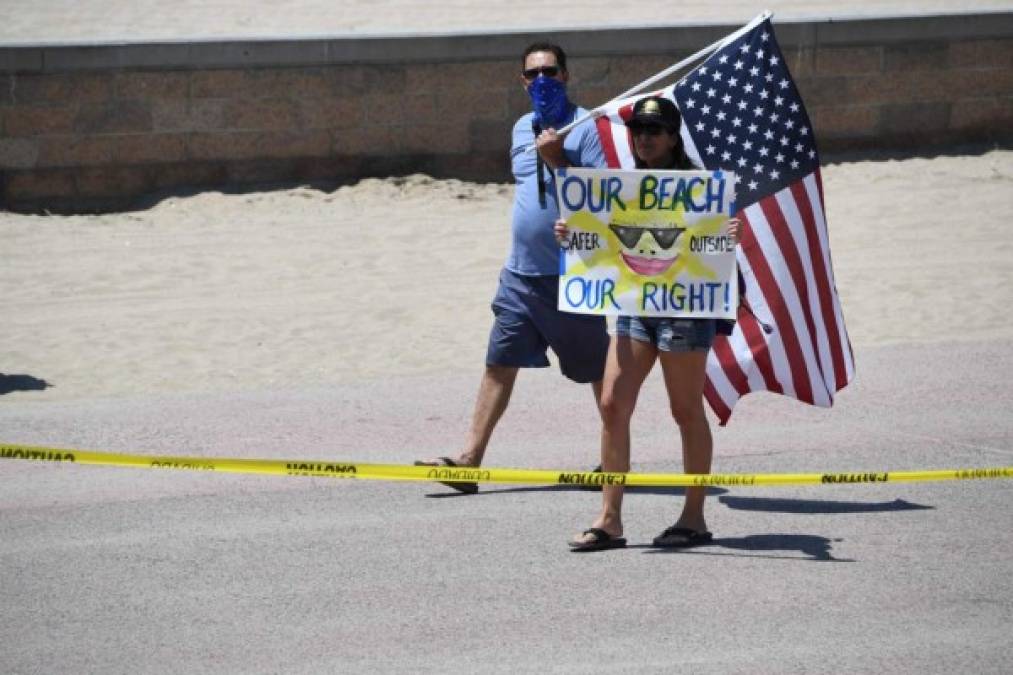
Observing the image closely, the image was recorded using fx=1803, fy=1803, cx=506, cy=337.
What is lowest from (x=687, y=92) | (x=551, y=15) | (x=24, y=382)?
(x=24, y=382)

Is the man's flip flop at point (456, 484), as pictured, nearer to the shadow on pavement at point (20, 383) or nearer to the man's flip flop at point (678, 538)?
the man's flip flop at point (678, 538)

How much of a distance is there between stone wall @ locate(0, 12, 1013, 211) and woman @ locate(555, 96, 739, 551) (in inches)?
314

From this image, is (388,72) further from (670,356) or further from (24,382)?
(670,356)

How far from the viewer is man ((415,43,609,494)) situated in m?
8.37

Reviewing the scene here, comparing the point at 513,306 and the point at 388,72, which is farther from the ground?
the point at 388,72

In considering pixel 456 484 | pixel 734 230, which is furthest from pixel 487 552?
pixel 734 230

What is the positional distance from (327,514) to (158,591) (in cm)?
131

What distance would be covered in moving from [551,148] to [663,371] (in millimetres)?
1177

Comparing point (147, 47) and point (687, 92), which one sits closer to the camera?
point (687, 92)

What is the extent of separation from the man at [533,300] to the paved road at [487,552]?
49 cm

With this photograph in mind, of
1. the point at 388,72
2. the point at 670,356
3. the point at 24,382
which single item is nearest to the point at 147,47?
the point at 388,72

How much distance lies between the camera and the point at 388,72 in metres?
15.4

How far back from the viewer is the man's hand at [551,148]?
7.89m

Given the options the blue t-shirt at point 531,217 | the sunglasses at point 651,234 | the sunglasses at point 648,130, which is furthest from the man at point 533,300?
the sunglasses at point 648,130
